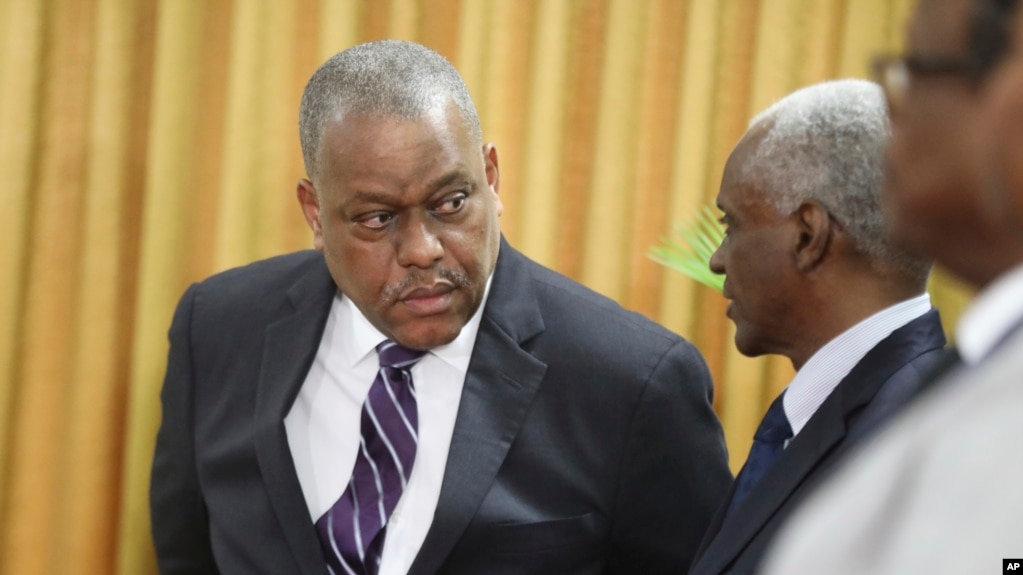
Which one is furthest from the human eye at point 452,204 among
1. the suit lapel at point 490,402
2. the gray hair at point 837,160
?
the gray hair at point 837,160

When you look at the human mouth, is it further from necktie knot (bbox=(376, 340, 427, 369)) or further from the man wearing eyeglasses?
the man wearing eyeglasses

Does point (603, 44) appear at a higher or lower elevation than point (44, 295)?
higher

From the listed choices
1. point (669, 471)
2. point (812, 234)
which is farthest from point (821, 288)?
point (669, 471)

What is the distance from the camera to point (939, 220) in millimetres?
787

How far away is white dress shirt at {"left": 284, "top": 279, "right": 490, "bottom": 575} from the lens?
1.98m

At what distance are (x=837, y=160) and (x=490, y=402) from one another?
745 mm

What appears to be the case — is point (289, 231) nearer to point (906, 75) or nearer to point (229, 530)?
point (229, 530)

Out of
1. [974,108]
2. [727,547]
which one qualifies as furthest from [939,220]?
[727,547]

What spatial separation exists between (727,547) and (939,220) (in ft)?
2.97

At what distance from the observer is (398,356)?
6.85ft

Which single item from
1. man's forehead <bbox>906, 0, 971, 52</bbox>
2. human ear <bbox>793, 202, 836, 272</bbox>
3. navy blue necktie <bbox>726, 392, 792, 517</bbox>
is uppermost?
man's forehead <bbox>906, 0, 971, 52</bbox>

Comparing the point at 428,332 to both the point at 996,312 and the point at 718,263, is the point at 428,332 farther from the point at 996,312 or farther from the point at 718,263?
the point at 996,312

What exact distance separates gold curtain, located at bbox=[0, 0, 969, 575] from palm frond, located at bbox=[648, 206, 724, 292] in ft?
0.15

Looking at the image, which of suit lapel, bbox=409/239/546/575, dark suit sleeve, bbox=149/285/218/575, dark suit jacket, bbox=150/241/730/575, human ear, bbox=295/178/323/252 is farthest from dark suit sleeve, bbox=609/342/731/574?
dark suit sleeve, bbox=149/285/218/575
